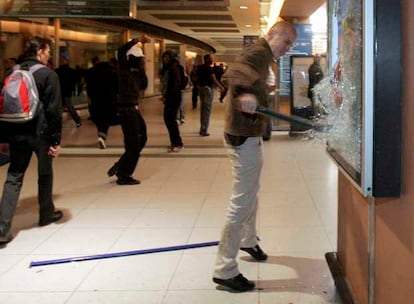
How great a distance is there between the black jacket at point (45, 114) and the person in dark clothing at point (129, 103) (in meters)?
1.55

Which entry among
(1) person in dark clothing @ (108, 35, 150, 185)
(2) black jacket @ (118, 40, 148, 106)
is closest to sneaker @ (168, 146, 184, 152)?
(1) person in dark clothing @ (108, 35, 150, 185)

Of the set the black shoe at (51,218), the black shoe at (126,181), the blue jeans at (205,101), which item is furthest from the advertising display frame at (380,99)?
the blue jeans at (205,101)

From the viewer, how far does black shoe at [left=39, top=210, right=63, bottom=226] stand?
410 cm

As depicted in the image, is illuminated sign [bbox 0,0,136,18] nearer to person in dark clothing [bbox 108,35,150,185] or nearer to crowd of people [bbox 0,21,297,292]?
crowd of people [bbox 0,21,297,292]

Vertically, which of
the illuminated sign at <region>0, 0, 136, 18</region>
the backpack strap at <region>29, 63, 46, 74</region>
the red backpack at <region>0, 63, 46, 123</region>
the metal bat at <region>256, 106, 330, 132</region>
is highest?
the illuminated sign at <region>0, 0, 136, 18</region>

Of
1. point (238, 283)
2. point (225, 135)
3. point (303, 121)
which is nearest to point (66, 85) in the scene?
point (225, 135)

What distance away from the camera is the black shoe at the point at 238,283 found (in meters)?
2.81

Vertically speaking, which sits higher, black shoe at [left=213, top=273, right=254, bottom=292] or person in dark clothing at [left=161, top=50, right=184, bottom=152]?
person in dark clothing at [left=161, top=50, right=184, bottom=152]

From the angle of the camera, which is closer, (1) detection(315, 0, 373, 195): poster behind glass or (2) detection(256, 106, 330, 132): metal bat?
(1) detection(315, 0, 373, 195): poster behind glass

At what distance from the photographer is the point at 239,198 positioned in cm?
279

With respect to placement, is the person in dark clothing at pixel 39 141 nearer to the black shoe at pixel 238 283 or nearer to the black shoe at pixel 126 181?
the black shoe at pixel 126 181

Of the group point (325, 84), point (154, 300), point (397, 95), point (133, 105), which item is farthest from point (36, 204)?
point (397, 95)

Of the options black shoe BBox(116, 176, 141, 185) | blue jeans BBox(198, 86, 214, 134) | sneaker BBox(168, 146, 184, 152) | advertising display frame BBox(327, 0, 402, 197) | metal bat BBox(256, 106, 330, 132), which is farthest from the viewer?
blue jeans BBox(198, 86, 214, 134)

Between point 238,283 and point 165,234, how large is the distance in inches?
45.1
